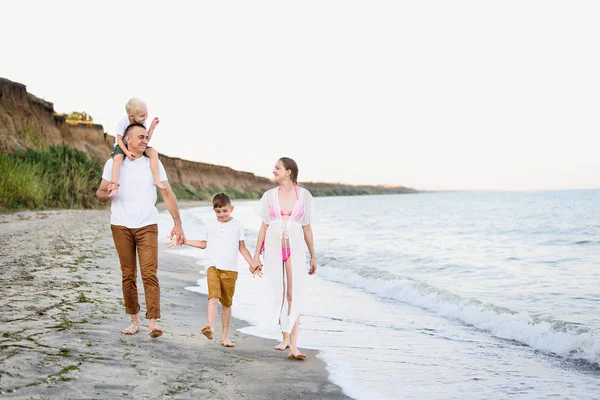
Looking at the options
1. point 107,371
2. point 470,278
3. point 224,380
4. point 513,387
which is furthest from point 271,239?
point 470,278

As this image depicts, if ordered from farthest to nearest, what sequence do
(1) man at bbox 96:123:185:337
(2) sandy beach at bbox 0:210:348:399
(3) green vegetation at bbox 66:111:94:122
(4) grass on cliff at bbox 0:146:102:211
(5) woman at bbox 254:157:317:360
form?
(3) green vegetation at bbox 66:111:94:122
(4) grass on cliff at bbox 0:146:102:211
(5) woman at bbox 254:157:317:360
(1) man at bbox 96:123:185:337
(2) sandy beach at bbox 0:210:348:399

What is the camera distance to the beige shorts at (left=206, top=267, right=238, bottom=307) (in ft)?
17.4

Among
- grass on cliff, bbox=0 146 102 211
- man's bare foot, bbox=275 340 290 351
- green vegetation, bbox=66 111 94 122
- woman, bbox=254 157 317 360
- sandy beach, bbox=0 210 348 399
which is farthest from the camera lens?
green vegetation, bbox=66 111 94 122

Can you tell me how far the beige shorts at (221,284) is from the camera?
5.29 meters

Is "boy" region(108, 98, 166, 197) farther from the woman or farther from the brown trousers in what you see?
the woman

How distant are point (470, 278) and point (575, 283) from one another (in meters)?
2.01

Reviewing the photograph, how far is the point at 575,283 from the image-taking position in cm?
1128

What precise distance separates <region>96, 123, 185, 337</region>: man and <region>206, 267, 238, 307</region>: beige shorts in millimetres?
489

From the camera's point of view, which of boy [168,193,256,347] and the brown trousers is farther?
boy [168,193,256,347]

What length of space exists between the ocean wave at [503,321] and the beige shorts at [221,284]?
11.5 feet

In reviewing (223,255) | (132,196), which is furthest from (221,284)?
(132,196)

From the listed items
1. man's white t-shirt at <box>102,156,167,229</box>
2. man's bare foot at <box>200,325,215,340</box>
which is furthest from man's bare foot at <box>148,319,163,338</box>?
man's white t-shirt at <box>102,156,167,229</box>

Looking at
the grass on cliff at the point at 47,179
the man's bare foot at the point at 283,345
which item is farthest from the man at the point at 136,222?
the grass on cliff at the point at 47,179

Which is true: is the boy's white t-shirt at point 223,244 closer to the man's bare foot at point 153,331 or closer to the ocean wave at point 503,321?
the man's bare foot at point 153,331
